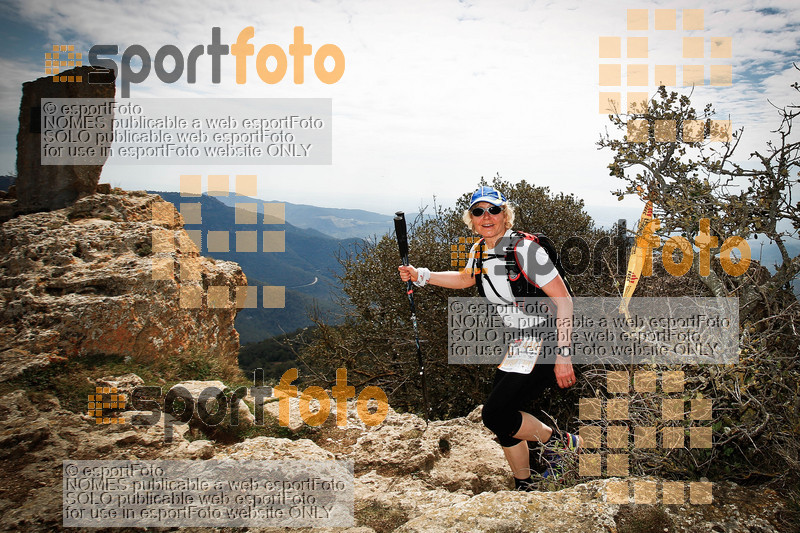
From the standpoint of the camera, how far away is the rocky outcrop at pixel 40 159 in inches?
261

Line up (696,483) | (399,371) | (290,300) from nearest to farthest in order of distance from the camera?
(696,483) < (399,371) < (290,300)

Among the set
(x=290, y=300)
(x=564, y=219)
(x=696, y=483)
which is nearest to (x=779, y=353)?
(x=696, y=483)

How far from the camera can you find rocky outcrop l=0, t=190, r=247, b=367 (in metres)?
5.11

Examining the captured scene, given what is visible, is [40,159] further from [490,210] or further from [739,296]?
[739,296]

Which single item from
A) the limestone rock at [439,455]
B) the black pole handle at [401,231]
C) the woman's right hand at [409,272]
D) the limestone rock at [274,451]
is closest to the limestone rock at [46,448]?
the limestone rock at [274,451]

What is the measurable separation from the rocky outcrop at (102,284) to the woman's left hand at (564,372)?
5.05 metres

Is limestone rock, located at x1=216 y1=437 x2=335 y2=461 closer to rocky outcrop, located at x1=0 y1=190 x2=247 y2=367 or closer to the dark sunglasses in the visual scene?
rocky outcrop, located at x1=0 y1=190 x2=247 y2=367

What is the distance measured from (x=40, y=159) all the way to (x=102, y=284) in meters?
2.95

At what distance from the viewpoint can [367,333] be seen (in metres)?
9.34

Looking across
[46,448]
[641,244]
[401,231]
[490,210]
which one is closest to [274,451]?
[46,448]

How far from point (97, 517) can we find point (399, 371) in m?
6.57

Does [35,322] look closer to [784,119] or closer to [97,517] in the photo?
[97,517]

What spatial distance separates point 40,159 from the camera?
678cm

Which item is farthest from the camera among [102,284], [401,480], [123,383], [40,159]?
[40,159]
